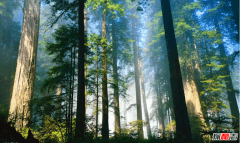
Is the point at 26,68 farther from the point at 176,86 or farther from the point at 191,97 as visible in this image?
the point at 191,97

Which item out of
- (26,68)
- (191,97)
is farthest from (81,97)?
(191,97)

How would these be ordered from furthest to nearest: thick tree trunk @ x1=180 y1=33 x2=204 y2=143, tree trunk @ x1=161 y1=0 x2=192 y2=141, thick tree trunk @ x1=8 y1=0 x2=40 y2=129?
thick tree trunk @ x1=180 y1=33 x2=204 y2=143, thick tree trunk @ x1=8 y1=0 x2=40 y2=129, tree trunk @ x1=161 y1=0 x2=192 y2=141

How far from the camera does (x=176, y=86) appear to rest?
5.31 meters

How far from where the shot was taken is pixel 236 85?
3178cm

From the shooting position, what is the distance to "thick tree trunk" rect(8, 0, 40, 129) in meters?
5.67

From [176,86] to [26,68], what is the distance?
731 centimetres

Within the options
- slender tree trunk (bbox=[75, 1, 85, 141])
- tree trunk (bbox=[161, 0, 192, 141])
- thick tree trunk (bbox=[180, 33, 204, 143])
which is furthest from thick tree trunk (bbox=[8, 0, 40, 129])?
thick tree trunk (bbox=[180, 33, 204, 143])

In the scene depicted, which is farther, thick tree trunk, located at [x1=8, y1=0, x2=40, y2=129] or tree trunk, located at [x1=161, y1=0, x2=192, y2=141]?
thick tree trunk, located at [x1=8, y1=0, x2=40, y2=129]

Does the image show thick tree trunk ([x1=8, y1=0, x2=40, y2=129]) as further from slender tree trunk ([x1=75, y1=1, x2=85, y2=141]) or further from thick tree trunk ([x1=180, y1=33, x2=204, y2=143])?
thick tree trunk ([x1=180, y1=33, x2=204, y2=143])

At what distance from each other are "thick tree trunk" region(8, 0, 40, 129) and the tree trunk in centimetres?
631

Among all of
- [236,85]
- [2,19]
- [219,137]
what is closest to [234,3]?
[219,137]

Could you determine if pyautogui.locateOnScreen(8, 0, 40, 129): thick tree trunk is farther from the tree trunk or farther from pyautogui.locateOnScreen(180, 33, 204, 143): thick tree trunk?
pyautogui.locateOnScreen(180, 33, 204, 143): thick tree trunk

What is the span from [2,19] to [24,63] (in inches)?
774

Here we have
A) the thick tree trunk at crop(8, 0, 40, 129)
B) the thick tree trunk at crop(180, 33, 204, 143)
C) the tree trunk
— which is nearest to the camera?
the tree trunk
